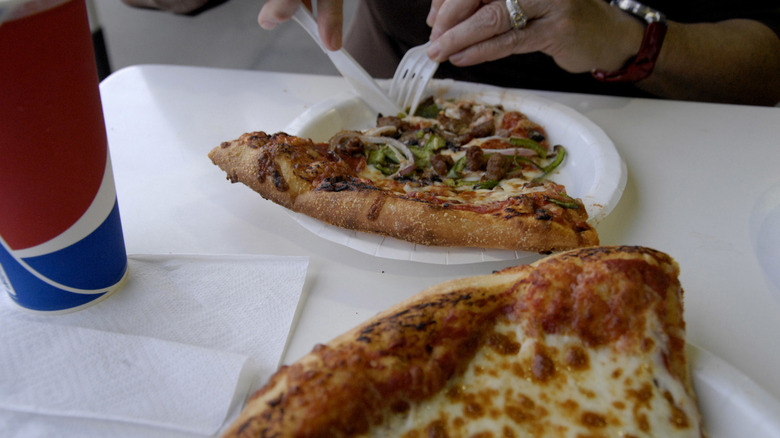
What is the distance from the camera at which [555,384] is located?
70 centimetres

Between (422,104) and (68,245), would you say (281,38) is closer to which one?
(422,104)

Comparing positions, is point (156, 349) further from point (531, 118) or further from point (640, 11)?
point (640, 11)

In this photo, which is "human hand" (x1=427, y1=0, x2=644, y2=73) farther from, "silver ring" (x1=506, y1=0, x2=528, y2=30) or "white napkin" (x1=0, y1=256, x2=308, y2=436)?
"white napkin" (x1=0, y1=256, x2=308, y2=436)

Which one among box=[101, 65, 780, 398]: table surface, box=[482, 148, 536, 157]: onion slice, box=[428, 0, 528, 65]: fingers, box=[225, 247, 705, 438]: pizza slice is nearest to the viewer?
box=[225, 247, 705, 438]: pizza slice

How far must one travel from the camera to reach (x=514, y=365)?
→ 719 mm

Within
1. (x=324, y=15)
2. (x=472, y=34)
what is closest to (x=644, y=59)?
(x=472, y=34)

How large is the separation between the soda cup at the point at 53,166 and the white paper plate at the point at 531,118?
36cm

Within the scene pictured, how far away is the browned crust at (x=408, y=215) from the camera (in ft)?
3.13

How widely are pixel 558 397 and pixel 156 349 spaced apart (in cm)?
56

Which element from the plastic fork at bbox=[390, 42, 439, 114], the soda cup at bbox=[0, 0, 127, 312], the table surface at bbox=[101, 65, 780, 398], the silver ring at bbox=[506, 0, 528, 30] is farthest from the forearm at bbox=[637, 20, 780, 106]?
the soda cup at bbox=[0, 0, 127, 312]

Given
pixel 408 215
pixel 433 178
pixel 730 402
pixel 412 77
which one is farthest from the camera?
pixel 412 77

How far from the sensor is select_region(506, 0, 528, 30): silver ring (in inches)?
55.7

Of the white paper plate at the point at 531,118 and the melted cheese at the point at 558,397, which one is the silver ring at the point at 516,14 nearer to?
the white paper plate at the point at 531,118

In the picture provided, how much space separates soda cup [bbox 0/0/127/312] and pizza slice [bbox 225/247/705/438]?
398 millimetres
